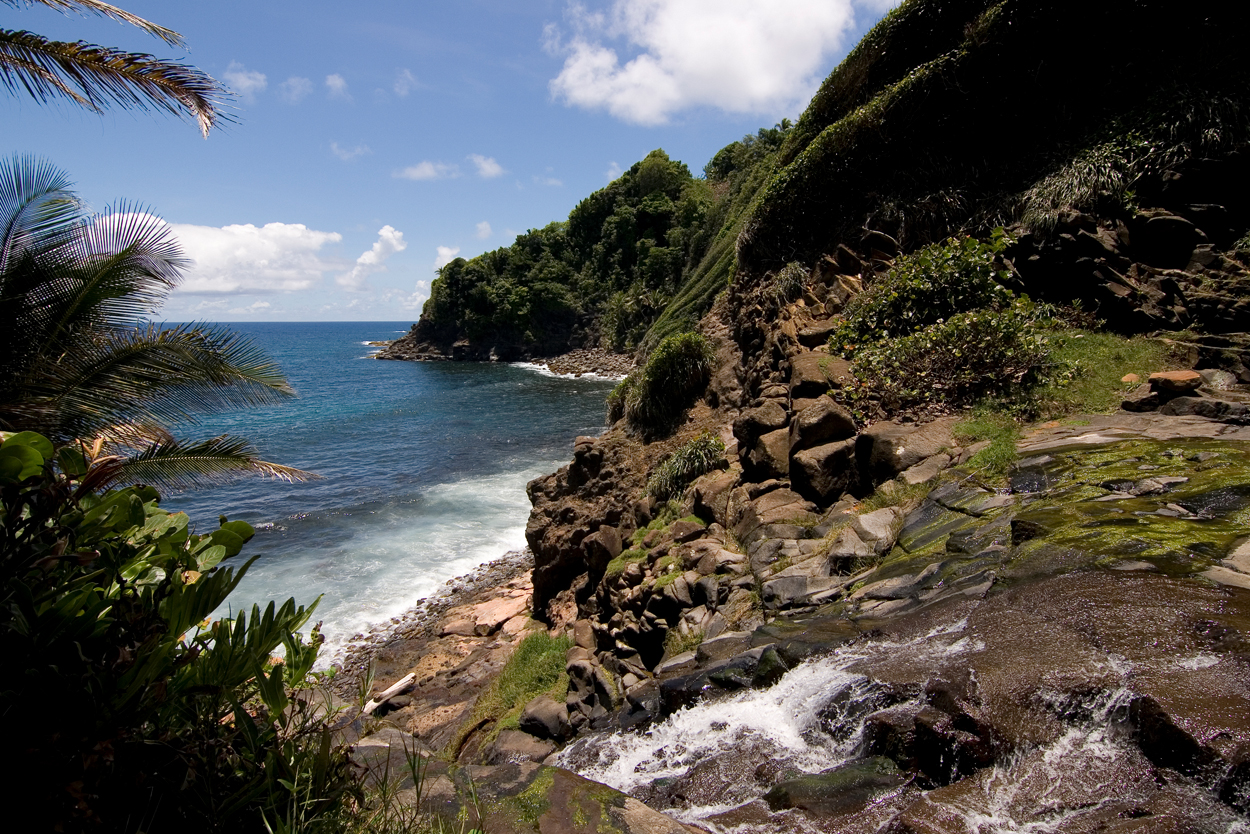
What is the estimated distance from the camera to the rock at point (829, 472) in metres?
8.40

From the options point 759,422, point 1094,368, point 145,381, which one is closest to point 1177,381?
point 1094,368

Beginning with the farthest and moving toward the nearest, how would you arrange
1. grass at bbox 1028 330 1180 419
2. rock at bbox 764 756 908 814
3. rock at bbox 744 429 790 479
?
rock at bbox 744 429 790 479 < grass at bbox 1028 330 1180 419 < rock at bbox 764 756 908 814

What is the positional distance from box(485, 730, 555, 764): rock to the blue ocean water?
5.58m

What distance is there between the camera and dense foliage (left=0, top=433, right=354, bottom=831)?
208 centimetres

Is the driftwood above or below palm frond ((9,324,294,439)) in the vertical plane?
below

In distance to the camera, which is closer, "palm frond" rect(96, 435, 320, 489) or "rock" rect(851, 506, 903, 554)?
"rock" rect(851, 506, 903, 554)

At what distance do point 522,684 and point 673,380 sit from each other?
312 inches

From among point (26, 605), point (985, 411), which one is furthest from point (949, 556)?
point (26, 605)

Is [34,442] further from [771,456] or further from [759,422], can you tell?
[759,422]

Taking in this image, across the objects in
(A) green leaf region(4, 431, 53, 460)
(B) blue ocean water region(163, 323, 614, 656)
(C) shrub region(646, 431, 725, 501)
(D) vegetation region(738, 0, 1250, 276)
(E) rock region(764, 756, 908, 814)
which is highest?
(D) vegetation region(738, 0, 1250, 276)

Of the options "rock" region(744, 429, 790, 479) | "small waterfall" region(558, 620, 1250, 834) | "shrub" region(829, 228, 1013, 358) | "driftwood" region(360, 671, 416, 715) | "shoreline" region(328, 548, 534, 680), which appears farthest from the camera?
"shoreline" region(328, 548, 534, 680)

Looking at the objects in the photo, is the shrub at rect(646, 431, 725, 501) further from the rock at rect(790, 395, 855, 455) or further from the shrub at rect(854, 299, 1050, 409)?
the shrub at rect(854, 299, 1050, 409)

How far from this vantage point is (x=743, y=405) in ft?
45.3

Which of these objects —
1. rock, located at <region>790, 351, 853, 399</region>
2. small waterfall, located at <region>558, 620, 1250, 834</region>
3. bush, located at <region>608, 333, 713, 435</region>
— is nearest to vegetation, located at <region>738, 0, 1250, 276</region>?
bush, located at <region>608, 333, 713, 435</region>
